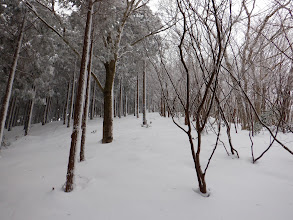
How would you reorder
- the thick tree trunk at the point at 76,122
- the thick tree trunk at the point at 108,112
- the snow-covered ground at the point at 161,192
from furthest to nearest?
the thick tree trunk at the point at 108,112
the thick tree trunk at the point at 76,122
the snow-covered ground at the point at 161,192

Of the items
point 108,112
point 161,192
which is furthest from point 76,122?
point 108,112

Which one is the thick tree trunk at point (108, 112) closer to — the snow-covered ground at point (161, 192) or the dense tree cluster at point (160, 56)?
the dense tree cluster at point (160, 56)

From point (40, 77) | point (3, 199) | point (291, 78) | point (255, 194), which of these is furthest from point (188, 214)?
point (40, 77)

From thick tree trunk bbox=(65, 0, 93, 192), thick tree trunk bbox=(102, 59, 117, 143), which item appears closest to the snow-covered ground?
thick tree trunk bbox=(65, 0, 93, 192)

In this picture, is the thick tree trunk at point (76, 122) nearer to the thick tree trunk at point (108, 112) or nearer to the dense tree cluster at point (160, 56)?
the dense tree cluster at point (160, 56)

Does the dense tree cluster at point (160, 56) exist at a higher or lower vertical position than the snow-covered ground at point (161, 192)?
higher

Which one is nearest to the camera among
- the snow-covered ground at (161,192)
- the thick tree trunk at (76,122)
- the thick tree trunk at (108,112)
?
the snow-covered ground at (161,192)

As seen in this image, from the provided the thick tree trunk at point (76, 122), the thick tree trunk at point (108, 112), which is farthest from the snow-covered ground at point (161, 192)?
the thick tree trunk at point (108, 112)

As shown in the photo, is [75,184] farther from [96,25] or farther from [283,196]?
[96,25]

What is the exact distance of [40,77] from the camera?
11.2 meters

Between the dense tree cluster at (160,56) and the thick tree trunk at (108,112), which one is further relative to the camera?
the thick tree trunk at (108,112)

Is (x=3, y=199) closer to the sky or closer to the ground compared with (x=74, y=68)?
closer to the ground

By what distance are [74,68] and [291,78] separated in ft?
51.3

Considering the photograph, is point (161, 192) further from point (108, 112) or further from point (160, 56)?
point (108, 112)
